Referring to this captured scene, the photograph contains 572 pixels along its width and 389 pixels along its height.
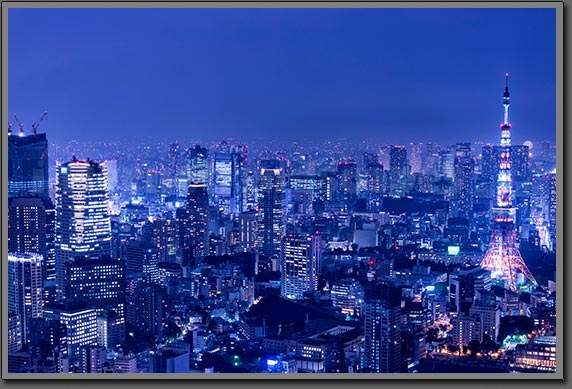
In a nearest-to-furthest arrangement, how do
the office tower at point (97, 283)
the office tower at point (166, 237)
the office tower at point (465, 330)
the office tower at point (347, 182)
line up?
the office tower at point (465, 330)
the office tower at point (97, 283)
the office tower at point (347, 182)
the office tower at point (166, 237)

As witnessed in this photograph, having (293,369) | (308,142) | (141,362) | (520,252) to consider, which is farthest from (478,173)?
(141,362)

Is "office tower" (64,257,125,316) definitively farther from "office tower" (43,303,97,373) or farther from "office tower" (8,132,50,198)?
"office tower" (8,132,50,198)

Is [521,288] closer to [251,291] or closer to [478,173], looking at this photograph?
[478,173]

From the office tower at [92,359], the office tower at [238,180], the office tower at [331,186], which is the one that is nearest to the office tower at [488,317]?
the office tower at [331,186]

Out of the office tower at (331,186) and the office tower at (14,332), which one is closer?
the office tower at (14,332)

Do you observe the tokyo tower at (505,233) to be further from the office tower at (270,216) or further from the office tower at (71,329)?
the office tower at (71,329)

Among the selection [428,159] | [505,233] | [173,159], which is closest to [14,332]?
[173,159]

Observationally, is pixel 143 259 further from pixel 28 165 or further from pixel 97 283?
pixel 28 165
